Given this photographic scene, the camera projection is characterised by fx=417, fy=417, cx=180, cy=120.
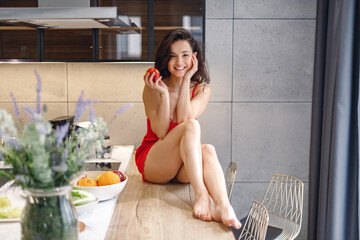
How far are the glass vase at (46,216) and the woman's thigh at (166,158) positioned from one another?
1.21 meters

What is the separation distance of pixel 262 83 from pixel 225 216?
1762mm

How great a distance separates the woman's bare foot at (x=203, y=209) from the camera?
72.6 inches

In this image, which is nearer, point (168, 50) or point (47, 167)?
point (47, 167)

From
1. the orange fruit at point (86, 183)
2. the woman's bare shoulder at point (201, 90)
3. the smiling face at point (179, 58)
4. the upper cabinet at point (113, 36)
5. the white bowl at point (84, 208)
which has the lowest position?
the white bowl at point (84, 208)

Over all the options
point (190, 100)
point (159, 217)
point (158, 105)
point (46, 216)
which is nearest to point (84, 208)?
point (159, 217)

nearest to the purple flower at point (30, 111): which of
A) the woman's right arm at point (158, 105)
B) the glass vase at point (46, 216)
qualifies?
the glass vase at point (46, 216)

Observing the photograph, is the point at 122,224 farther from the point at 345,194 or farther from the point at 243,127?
the point at 243,127

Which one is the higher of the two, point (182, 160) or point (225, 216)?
point (182, 160)

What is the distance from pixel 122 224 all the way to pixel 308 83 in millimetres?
2170

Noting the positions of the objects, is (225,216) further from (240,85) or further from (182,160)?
(240,85)

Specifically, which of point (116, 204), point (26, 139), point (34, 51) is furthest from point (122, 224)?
point (34, 51)

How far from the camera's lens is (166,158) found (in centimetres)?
234

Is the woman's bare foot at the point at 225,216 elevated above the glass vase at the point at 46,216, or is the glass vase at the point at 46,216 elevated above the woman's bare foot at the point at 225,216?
the glass vase at the point at 46,216

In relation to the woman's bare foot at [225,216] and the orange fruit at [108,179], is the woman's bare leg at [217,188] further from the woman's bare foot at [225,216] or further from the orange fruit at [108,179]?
the orange fruit at [108,179]
